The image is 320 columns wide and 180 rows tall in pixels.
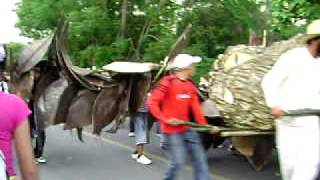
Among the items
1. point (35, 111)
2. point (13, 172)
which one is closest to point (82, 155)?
point (35, 111)

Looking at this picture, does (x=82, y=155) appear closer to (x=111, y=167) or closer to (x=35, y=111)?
(x=111, y=167)

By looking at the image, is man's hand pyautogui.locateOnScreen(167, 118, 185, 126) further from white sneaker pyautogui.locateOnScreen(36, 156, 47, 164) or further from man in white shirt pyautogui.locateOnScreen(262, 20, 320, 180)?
white sneaker pyautogui.locateOnScreen(36, 156, 47, 164)

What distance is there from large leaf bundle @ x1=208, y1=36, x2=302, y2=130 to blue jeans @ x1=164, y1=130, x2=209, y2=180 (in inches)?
23.3

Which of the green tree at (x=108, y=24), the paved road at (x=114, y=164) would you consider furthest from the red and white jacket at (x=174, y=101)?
the green tree at (x=108, y=24)

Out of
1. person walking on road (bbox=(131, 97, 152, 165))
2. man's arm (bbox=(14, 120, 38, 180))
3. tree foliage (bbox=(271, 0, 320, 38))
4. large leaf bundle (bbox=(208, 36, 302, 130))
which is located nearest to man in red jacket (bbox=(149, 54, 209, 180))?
large leaf bundle (bbox=(208, 36, 302, 130))

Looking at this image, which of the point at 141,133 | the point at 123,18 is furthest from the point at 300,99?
the point at 123,18

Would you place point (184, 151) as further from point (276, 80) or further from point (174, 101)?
point (276, 80)

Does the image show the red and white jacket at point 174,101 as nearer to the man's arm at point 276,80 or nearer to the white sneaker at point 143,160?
the man's arm at point 276,80

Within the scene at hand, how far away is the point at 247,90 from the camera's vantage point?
6707mm

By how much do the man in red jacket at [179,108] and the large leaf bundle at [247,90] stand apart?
53cm

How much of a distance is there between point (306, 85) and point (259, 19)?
7.74 metres

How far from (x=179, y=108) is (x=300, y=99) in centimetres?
147

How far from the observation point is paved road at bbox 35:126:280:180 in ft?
27.5

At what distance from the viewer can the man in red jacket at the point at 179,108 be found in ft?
20.9
